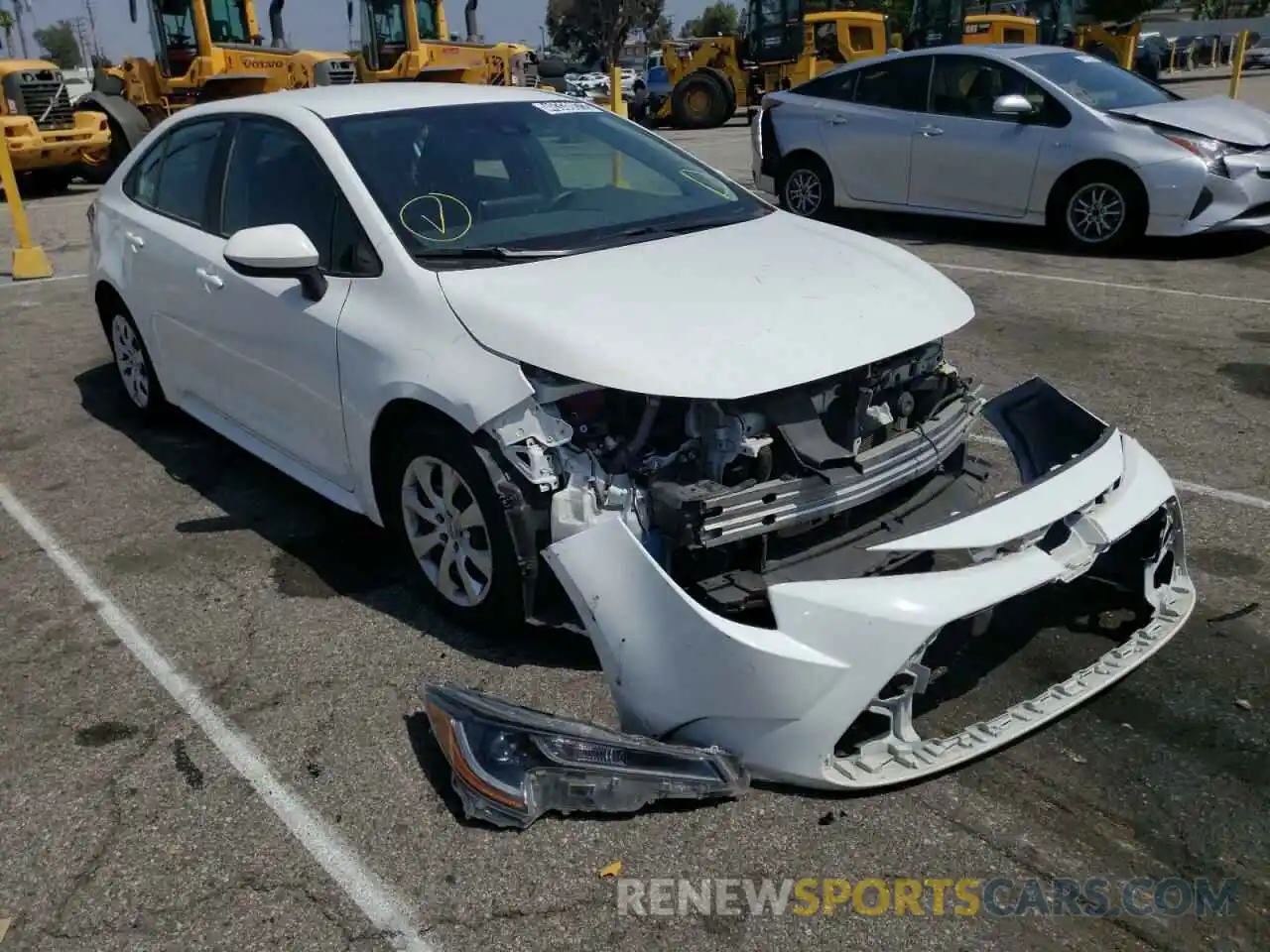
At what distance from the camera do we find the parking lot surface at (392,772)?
256cm

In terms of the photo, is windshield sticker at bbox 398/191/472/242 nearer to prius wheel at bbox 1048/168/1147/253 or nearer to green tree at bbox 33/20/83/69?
prius wheel at bbox 1048/168/1147/253

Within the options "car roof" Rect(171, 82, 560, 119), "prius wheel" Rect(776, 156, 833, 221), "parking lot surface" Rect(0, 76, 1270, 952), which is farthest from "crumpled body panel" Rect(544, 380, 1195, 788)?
"prius wheel" Rect(776, 156, 833, 221)

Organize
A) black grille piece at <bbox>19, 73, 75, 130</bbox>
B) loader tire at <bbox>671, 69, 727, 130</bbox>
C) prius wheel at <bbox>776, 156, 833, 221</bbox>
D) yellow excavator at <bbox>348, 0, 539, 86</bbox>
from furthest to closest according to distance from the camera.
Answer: loader tire at <bbox>671, 69, 727, 130</bbox>, yellow excavator at <bbox>348, 0, 539, 86</bbox>, black grille piece at <bbox>19, 73, 75, 130</bbox>, prius wheel at <bbox>776, 156, 833, 221</bbox>

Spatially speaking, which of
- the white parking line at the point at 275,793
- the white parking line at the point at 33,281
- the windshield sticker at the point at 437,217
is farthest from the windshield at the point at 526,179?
the white parking line at the point at 33,281

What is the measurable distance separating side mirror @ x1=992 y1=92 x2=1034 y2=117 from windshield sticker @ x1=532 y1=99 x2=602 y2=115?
5.12 metres

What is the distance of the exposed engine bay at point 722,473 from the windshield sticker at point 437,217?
84cm

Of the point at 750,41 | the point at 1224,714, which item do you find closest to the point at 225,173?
the point at 1224,714

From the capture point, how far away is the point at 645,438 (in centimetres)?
313

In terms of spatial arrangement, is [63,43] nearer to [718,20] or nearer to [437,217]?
[718,20]

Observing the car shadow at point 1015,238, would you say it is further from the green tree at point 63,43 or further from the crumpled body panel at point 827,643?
the green tree at point 63,43

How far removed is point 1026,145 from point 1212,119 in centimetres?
138

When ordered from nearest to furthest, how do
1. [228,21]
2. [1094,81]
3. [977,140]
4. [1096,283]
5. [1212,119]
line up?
[1096,283], [1212,119], [1094,81], [977,140], [228,21]

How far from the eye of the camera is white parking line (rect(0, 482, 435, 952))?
2568mm

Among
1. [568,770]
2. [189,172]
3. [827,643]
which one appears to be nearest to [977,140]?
[189,172]
